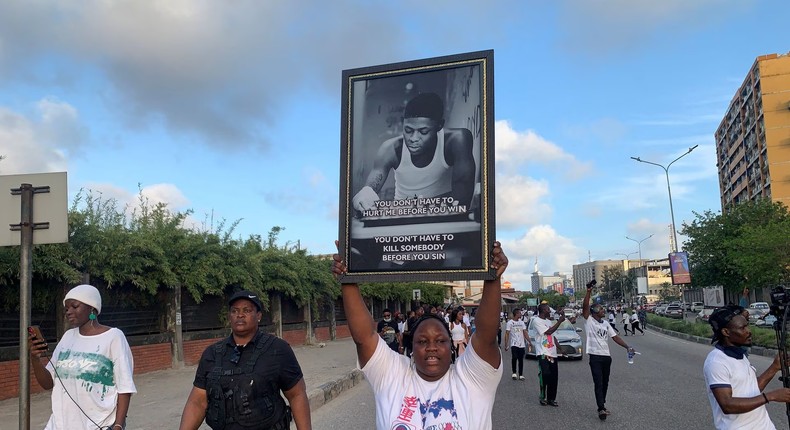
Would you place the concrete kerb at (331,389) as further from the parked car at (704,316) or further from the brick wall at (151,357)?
the parked car at (704,316)

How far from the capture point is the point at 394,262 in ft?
10.9

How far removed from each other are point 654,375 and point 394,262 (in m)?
12.7

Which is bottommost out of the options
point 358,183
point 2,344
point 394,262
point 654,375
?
point 654,375

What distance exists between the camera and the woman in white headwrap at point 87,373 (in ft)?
12.8

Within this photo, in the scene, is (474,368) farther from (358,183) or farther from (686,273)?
(686,273)

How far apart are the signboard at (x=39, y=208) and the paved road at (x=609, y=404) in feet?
16.9

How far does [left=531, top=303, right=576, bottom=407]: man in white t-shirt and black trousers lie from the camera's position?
30.9 feet

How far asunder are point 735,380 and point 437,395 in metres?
2.10

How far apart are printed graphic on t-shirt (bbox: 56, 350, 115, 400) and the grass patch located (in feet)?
33.8

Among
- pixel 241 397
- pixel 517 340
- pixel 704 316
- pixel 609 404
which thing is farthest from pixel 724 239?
pixel 241 397

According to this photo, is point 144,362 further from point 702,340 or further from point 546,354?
point 702,340

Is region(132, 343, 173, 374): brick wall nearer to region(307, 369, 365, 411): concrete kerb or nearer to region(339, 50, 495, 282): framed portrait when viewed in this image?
region(307, 369, 365, 411): concrete kerb

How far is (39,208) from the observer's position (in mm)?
4664

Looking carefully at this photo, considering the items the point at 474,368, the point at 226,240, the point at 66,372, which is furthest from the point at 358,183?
the point at 226,240
